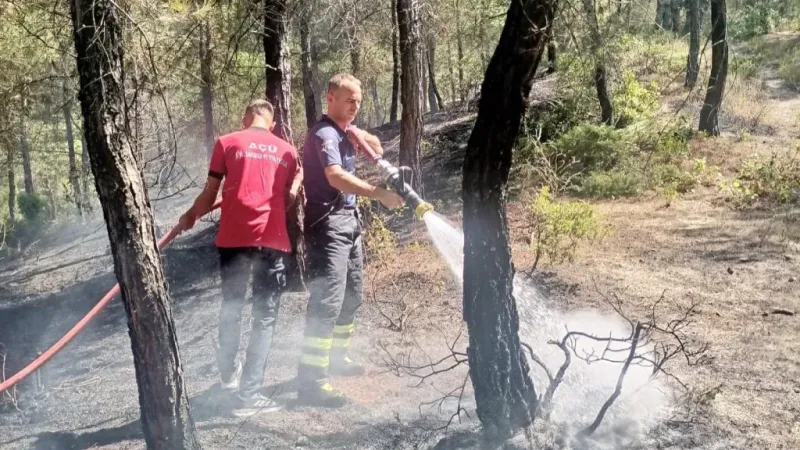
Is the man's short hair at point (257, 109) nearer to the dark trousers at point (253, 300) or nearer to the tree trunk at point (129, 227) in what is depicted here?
the dark trousers at point (253, 300)

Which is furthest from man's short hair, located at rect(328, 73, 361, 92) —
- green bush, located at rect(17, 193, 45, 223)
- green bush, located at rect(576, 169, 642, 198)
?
green bush, located at rect(17, 193, 45, 223)

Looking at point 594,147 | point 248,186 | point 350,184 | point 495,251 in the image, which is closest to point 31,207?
point 594,147

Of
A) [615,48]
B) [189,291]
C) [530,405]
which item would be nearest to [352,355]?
[530,405]

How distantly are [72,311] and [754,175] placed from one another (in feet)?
31.8

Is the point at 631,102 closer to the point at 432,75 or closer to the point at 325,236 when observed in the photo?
the point at 432,75

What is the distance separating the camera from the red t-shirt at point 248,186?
4.10 m

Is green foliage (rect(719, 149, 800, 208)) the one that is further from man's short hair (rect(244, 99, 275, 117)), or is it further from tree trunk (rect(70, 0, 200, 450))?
tree trunk (rect(70, 0, 200, 450))

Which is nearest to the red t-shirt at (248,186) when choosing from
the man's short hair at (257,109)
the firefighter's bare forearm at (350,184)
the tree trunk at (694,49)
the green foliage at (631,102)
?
the man's short hair at (257,109)

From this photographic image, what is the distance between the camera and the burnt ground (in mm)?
3922

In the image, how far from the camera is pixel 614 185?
1048 cm

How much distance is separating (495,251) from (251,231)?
5.22ft

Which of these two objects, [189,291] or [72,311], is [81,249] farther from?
[189,291]

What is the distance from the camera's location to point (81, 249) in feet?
46.3

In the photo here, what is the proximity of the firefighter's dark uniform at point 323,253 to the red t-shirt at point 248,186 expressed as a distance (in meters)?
0.23
